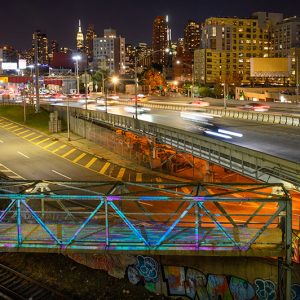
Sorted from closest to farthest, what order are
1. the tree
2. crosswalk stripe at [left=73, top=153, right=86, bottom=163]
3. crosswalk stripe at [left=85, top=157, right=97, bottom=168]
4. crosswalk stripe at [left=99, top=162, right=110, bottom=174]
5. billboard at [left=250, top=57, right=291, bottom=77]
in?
1. crosswalk stripe at [left=99, top=162, right=110, bottom=174]
2. crosswalk stripe at [left=85, top=157, right=97, bottom=168]
3. crosswalk stripe at [left=73, top=153, right=86, bottom=163]
4. billboard at [left=250, top=57, right=291, bottom=77]
5. the tree

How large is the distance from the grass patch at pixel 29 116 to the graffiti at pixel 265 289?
49.8m

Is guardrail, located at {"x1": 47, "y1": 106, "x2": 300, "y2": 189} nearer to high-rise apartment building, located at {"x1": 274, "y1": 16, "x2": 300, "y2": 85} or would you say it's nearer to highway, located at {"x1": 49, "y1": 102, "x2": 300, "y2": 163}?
highway, located at {"x1": 49, "y1": 102, "x2": 300, "y2": 163}

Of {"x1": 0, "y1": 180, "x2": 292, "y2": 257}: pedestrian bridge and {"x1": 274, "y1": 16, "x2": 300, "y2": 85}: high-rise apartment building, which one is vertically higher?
{"x1": 274, "y1": 16, "x2": 300, "y2": 85}: high-rise apartment building

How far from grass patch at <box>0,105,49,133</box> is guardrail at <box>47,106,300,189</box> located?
20920mm

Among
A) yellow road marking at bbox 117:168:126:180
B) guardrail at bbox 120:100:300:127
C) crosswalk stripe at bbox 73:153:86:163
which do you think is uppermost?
guardrail at bbox 120:100:300:127

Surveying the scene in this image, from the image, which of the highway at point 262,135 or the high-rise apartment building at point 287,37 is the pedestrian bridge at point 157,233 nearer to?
the highway at point 262,135

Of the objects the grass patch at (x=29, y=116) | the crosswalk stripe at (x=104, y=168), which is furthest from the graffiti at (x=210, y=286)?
the grass patch at (x=29, y=116)

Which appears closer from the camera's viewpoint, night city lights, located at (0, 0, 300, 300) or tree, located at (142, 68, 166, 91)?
night city lights, located at (0, 0, 300, 300)

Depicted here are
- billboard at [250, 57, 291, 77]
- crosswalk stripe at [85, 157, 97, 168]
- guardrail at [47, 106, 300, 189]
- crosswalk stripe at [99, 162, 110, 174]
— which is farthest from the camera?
billboard at [250, 57, 291, 77]

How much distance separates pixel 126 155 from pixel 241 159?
723 inches

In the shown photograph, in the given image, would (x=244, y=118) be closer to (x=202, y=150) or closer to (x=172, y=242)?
(x=202, y=150)

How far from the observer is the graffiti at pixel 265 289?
16.7 metres

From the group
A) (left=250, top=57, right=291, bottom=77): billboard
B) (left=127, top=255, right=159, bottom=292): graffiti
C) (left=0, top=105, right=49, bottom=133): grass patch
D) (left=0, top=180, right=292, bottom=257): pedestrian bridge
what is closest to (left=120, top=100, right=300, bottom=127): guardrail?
(left=0, top=105, right=49, bottom=133): grass patch

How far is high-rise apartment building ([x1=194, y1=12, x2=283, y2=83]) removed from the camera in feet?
586
